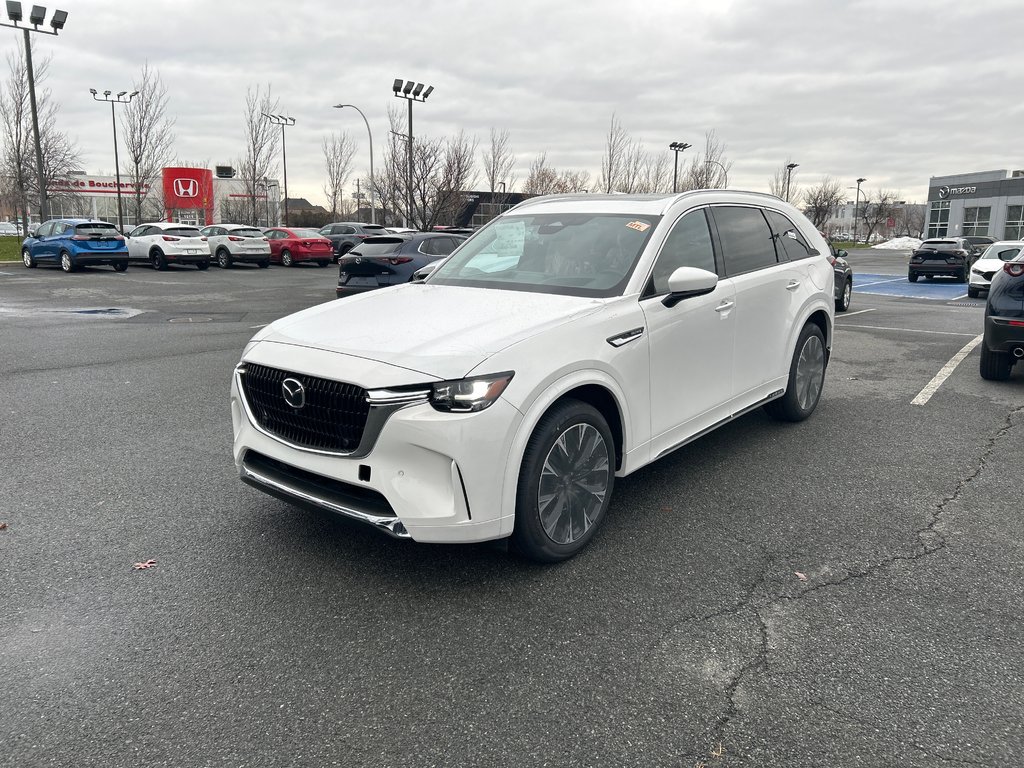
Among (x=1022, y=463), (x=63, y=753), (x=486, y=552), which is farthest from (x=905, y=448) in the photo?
(x=63, y=753)

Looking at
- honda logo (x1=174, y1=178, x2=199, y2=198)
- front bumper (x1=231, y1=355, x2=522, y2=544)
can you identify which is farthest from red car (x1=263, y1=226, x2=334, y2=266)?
front bumper (x1=231, y1=355, x2=522, y2=544)

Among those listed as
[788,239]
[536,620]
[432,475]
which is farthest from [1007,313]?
[432,475]

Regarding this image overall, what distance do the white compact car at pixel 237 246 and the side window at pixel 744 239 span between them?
26.4 meters

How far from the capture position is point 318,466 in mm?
3469

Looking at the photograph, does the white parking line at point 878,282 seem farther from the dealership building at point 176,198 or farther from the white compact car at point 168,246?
the dealership building at point 176,198

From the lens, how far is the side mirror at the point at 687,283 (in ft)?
13.6

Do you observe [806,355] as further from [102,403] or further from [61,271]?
[61,271]

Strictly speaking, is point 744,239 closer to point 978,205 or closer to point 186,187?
point 186,187

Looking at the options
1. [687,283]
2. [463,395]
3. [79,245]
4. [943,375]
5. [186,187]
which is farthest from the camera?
[186,187]

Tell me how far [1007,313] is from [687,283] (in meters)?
5.13

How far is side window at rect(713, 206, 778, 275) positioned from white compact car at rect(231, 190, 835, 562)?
26 millimetres

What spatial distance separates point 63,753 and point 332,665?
893 millimetres

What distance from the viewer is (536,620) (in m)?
3.27

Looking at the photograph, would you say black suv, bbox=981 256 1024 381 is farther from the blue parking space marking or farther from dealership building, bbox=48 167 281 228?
dealership building, bbox=48 167 281 228
